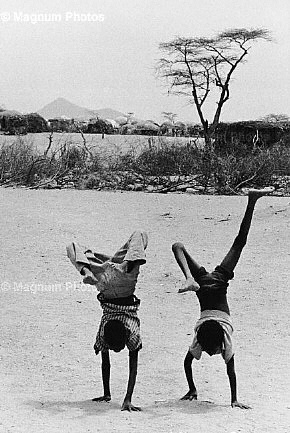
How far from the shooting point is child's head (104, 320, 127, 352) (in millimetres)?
4961

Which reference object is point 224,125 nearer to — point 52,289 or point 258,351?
point 52,289

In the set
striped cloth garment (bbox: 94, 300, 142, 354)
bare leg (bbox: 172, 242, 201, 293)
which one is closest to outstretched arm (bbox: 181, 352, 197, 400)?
striped cloth garment (bbox: 94, 300, 142, 354)

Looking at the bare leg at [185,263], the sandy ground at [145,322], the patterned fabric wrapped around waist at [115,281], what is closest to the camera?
the bare leg at [185,263]

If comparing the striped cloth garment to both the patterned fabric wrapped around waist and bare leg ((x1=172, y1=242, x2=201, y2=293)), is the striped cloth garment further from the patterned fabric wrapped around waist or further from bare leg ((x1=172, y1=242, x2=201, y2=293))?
bare leg ((x1=172, y1=242, x2=201, y2=293))

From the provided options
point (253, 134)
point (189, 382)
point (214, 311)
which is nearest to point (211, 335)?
point (214, 311)

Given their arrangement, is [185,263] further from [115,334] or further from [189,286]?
[115,334]

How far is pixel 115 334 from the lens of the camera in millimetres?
4961

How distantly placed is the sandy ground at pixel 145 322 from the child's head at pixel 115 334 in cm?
39

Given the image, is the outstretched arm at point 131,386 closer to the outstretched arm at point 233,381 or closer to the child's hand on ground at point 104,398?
the child's hand on ground at point 104,398

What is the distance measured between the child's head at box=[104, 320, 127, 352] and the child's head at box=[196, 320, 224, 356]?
0.47 m

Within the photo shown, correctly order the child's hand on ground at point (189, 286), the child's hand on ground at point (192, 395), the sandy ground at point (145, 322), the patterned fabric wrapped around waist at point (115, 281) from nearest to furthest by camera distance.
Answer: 1. the child's hand on ground at point (189, 286)
2. the sandy ground at point (145, 322)
3. the patterned fabric wrapped around waist at point (115, 281)
4. the child's hand on ground at point (192, 395)

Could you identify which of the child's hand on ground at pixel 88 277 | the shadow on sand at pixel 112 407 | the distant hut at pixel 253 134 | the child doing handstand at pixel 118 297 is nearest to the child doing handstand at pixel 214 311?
the shadow on sand at pixel 112 407

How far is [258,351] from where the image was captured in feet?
22.0

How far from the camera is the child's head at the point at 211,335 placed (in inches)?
192
